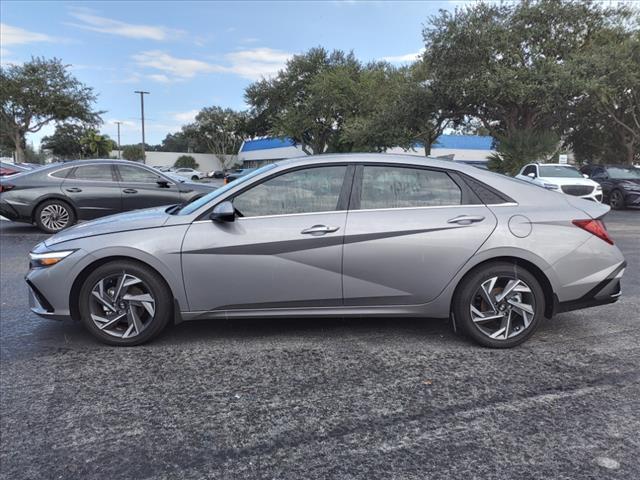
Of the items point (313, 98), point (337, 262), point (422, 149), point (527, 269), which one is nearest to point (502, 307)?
point (527, 269)

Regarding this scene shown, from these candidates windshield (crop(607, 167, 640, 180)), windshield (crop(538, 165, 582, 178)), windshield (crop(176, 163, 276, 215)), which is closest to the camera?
windshield (crop(176, 163, 276, 215))

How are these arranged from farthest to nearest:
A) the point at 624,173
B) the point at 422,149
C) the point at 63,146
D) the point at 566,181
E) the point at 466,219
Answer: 1. the point at 63,146
2. the point at 422,149
3. the point at 624,173
4. the point at 566,181
5. the point at 466,219

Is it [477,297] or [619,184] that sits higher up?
[619,184]

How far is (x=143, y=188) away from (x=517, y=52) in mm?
19741

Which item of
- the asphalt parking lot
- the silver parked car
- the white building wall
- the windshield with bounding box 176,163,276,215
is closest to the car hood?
the silver parked car

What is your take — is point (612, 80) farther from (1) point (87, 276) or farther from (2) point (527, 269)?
(1) point (87, 276)

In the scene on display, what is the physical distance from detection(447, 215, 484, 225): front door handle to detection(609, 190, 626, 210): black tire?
16.4 meters

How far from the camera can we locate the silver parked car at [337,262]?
389 cm

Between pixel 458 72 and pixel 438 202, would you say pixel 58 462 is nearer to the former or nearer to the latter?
pixel 438 202

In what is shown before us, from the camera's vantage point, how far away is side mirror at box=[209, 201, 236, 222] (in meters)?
3.86

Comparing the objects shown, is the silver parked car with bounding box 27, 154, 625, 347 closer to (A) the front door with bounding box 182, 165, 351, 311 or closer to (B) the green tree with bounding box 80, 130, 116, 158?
(A) the front door with bounding box 182, 165, 351, 311

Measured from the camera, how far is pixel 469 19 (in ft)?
77.4

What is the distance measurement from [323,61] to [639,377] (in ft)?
138

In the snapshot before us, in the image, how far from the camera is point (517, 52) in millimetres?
23438
